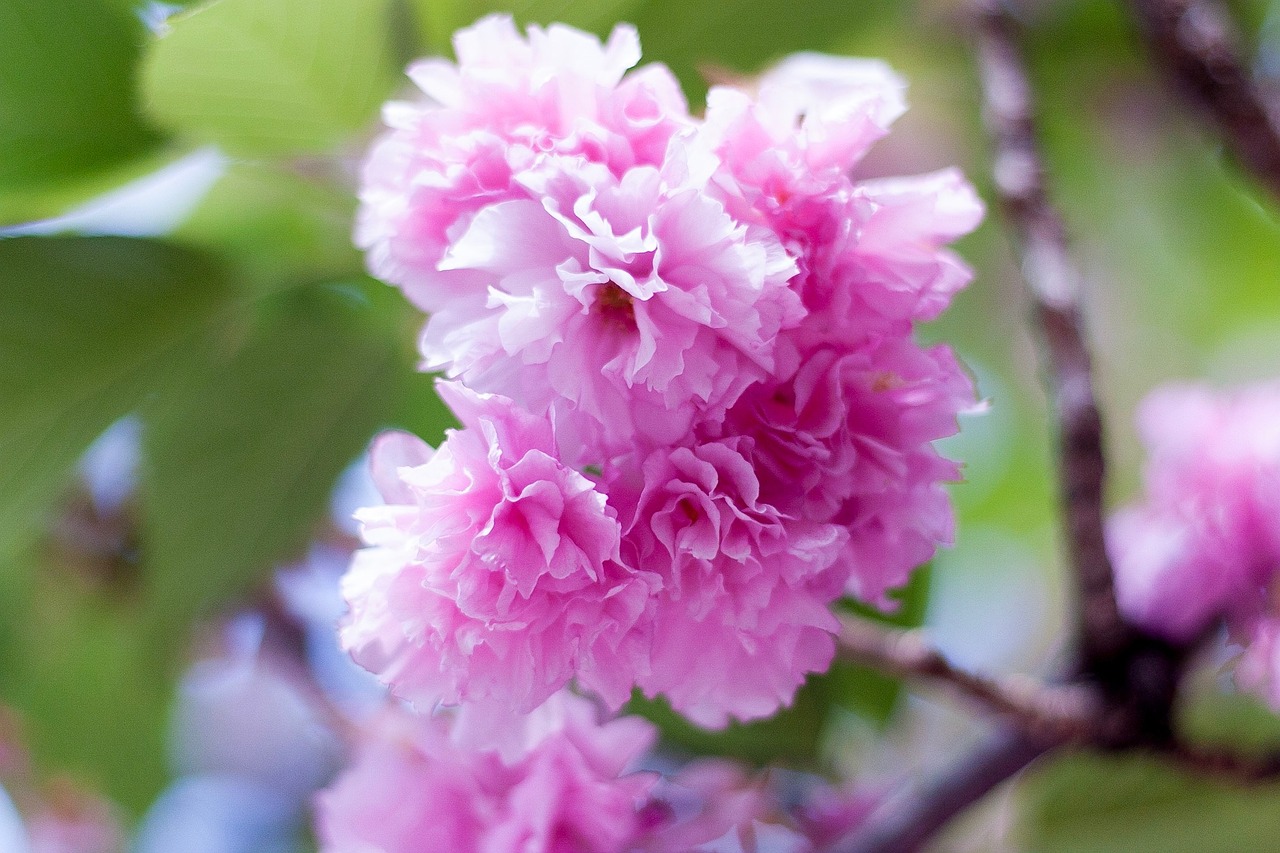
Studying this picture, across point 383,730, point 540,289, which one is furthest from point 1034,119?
point 383,730

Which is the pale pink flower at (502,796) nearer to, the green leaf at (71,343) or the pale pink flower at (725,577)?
the pale pink flower at (725,577)

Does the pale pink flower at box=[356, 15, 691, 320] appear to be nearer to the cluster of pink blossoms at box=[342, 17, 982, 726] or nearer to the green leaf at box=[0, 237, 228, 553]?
the cluster of pink blossoms at box=[342, 17, 982, 726]

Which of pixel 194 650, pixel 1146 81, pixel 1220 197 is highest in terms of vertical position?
pixel 1146 81

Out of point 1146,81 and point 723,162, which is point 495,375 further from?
point 1146,81

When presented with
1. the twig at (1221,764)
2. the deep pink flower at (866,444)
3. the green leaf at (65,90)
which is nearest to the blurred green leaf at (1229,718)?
the twig at (1221,764)

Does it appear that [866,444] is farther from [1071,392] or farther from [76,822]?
[76,822]

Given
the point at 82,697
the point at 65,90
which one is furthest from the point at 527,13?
the point at 82,697
